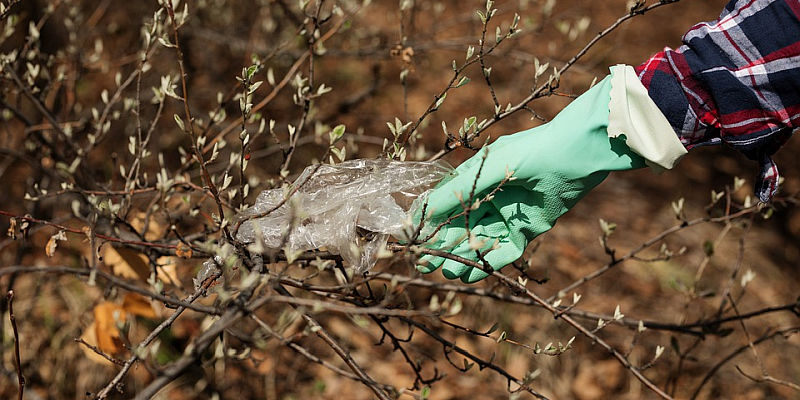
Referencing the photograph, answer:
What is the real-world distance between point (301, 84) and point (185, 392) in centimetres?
172

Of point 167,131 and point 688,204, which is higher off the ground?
point 167,131

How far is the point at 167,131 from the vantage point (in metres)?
3.88

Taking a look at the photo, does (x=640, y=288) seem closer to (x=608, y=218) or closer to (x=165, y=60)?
(x=608, y=218)

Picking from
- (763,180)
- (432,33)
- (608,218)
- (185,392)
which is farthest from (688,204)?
(185,392)

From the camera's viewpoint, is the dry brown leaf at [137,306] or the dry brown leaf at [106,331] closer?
the dry brown leaf at [106,331]

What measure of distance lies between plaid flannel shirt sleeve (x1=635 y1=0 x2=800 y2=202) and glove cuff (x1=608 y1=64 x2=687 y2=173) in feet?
0.09

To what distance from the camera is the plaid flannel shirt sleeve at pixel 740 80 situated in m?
1.23

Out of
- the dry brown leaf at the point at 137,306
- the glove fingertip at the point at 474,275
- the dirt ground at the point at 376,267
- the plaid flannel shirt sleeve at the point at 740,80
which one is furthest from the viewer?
the dirt ground at the point at 376,267

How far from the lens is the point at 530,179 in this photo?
4.41 feet

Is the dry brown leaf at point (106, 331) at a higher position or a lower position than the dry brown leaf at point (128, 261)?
lower

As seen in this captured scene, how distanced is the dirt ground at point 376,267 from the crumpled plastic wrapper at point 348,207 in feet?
0.47

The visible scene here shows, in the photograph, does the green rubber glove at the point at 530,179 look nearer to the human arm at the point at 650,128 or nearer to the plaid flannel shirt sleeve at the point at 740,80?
the human arm at the point at 650,128

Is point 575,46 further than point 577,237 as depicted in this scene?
Yes

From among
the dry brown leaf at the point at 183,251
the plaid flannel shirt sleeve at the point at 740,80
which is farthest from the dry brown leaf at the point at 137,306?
the plaid flannel shirt sleeve at the point at 740,80
